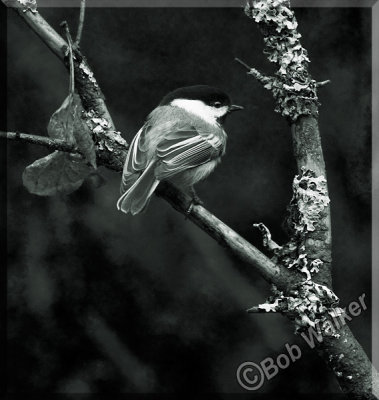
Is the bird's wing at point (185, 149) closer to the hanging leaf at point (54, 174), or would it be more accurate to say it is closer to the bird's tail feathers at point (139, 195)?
the bird's tail feathers at point (139, 195)

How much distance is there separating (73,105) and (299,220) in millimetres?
447

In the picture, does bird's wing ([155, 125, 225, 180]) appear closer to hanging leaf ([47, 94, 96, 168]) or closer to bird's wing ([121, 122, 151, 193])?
bird's wing ([121, 122, 151, 193])

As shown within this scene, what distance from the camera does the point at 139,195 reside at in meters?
1.37

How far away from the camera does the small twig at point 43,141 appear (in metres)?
1.15

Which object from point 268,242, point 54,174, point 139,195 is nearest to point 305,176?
point 268,242

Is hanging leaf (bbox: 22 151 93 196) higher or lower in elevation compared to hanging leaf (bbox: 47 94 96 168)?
lower

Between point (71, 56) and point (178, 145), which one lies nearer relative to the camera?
point (71, 56)

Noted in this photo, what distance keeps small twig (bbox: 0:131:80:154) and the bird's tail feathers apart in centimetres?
20

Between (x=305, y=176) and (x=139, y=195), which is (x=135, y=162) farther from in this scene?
(x=305, y=176)

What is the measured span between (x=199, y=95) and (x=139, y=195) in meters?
0.41

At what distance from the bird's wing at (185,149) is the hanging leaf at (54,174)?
214mm

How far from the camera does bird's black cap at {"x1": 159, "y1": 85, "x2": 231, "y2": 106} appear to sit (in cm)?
164

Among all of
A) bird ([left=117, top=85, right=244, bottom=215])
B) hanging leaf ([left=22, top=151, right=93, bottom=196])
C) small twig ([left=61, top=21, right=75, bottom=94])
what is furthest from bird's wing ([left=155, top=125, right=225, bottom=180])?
small twig ([left=61, top=21, right=75, bottom=94])

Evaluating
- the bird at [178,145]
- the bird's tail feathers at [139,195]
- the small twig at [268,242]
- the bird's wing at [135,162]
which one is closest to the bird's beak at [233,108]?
the bird at [178,145]
